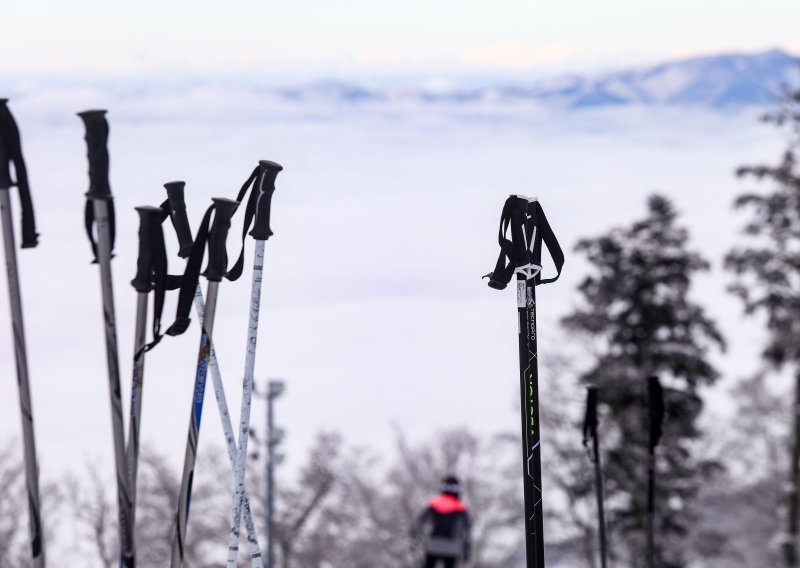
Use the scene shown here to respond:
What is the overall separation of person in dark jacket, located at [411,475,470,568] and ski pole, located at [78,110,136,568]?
23.9ft

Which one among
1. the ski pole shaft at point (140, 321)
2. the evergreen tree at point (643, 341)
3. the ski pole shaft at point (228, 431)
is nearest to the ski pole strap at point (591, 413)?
the ski pole shaft at point (228, 431)

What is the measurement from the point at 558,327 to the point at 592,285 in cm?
194

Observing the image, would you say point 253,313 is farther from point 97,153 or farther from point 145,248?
point 97,153

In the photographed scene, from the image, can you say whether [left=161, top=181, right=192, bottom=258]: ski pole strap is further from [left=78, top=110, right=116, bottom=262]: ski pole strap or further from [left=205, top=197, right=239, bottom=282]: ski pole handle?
[left=78, top=110, right=116, bottom=262]: ski pole strap

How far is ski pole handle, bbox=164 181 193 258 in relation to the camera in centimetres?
584

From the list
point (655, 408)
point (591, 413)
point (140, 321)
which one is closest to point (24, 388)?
point (140, 321)

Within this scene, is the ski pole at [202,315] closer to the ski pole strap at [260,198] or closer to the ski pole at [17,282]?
the ski pole strap at [260,198]

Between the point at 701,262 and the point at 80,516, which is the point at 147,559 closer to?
the point at 80,516

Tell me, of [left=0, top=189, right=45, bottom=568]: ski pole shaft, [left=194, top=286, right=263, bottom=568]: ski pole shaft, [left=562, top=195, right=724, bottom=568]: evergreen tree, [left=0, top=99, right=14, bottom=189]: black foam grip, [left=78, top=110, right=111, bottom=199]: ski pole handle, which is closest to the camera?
[left=78, top=110, right=111, bottom=199]: ski pole handle

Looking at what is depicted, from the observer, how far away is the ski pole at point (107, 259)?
527cm

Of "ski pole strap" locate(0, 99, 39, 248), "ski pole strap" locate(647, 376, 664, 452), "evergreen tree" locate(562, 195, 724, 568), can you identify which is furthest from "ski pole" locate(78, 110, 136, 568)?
"evergreen tree" locate(562, 195, 724, 568)

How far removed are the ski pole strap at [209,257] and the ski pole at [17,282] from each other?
722 mm

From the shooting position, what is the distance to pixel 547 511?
94.4 ft

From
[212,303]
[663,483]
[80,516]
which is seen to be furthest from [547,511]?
[212,303]
